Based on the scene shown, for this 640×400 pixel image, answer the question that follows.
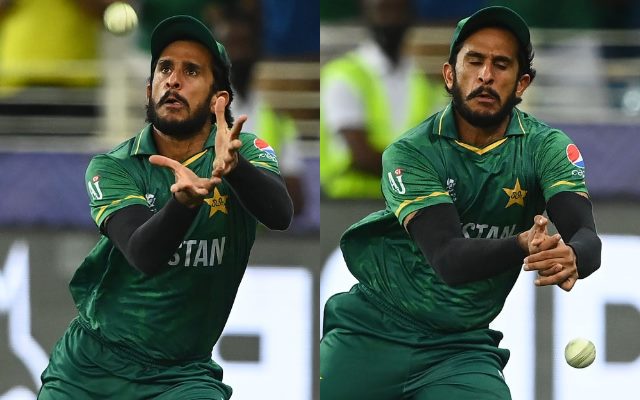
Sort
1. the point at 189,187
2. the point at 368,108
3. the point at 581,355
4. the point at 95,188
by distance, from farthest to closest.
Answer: the point at 368,108, the point at 581,355, the point at 95,188, the point at 189,187

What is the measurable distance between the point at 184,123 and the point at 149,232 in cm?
46

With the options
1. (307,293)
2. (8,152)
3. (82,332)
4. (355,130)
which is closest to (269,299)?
(307,293)

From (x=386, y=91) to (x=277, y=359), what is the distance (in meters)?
1.38

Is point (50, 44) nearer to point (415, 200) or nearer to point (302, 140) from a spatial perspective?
point (302, 140)

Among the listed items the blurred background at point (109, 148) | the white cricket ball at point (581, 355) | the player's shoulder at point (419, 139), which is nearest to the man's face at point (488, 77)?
the player's shoulder at point (419, 139)

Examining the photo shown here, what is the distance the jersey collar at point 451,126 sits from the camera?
→ 4.62 metres

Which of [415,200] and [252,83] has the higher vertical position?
[252,83]

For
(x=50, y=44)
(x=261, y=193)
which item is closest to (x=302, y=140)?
(x=50, y=44)

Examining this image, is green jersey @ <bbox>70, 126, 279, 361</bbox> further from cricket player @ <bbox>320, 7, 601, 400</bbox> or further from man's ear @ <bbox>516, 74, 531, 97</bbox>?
man's ear @ <bbox>516, 74, 531, 97</bbox>

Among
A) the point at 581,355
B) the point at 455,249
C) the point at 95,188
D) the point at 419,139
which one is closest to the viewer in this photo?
the point at 455,249

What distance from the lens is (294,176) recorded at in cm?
704

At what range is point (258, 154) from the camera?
454 cm

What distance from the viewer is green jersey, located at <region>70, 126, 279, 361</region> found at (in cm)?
450

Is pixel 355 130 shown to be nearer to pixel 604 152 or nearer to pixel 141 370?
pixel 604 152
